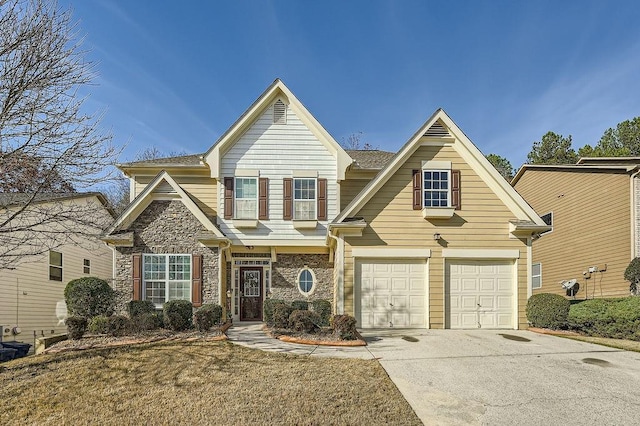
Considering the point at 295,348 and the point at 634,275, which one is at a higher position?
the point at 634,275

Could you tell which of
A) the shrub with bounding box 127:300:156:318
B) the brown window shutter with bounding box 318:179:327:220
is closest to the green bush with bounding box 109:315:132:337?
the shrub with bounding box 127:300:156:318

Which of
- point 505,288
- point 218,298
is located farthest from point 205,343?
point 505,288

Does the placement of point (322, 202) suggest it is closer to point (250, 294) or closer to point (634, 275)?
point (250, 294)

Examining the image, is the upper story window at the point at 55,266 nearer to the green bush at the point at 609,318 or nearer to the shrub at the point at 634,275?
the green bush at the point at 609,318

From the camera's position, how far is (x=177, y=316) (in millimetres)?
12820

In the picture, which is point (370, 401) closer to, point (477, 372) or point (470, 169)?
point (477, 372)

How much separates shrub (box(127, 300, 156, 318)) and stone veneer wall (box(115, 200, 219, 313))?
2.88 ft

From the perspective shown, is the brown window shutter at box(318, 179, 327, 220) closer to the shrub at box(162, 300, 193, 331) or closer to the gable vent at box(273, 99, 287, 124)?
the gable vent at box(273, 99, 287, 124)

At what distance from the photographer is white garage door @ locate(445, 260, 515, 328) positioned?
1442 centimetres

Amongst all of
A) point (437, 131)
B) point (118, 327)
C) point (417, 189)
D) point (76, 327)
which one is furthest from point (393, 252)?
point (76, 327)

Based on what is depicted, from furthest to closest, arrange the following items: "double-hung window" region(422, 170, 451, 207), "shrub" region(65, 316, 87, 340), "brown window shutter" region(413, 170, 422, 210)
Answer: "double-hung window" region(422, 170, 451, 207)
"brown window shutter" region(413, 170, 422, 210)
"shrub" region(65, 316, 87, 340)

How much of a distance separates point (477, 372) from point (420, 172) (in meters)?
7.50

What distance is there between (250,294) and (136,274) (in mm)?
4280

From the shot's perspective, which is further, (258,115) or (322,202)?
(258,115)
